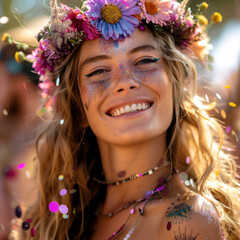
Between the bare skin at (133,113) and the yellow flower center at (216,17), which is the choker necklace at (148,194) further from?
the yellow flower center at (216,17)

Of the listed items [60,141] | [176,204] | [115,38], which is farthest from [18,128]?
[176,204]

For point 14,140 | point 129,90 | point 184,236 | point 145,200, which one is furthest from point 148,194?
point 14,140

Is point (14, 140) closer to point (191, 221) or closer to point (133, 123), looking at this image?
point (133, 123)

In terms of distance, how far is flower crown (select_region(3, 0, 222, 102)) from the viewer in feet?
8.46

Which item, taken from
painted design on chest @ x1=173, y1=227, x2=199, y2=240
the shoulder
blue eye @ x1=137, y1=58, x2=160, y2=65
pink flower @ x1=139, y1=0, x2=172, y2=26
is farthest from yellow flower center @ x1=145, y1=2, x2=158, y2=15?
painted design on chest @ x1=173, y1=227, x2=199, y2=240

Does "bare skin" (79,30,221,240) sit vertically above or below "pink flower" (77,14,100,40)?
below

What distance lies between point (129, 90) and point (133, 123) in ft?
0.66

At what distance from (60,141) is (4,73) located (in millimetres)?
1803

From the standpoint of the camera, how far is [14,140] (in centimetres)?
471

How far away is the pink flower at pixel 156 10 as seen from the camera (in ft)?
8.58

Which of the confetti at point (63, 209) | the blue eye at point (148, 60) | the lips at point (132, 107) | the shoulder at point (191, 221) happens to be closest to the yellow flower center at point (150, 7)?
the blue eye at point (148, 60)

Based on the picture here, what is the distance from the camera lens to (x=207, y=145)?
2908mm

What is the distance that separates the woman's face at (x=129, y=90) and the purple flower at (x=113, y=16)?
0.21 feet

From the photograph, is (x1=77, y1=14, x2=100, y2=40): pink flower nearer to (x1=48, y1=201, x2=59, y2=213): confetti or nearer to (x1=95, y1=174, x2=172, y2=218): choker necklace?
(x1=95, y1=174, x2=172, y2=218): choker necklace
